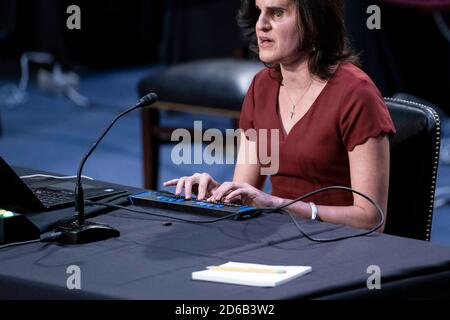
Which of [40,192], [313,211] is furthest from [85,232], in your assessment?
[313,211]

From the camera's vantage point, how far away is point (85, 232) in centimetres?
189

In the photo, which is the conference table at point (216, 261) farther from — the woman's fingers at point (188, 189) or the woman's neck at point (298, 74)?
the woman's neck at point (298, 74)

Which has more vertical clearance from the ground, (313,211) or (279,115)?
(279,115)

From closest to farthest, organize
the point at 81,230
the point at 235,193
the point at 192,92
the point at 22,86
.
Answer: the point at 81,230 → the point at 235,193 → the point at 192,92 → the point at 22,86

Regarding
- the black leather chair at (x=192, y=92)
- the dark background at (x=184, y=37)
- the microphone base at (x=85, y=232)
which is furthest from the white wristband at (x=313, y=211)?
the dark background at (x=184, y=37)

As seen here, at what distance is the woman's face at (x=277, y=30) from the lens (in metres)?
2.34

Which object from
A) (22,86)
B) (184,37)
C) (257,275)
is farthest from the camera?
(22,86)

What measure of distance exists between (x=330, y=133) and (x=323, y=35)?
253 mm

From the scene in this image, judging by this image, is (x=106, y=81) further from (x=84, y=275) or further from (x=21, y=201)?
(x=84, y=275)

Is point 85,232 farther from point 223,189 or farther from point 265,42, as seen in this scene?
point 265,42

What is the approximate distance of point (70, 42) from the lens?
770 centimetres

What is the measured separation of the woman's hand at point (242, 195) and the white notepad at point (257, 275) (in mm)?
399

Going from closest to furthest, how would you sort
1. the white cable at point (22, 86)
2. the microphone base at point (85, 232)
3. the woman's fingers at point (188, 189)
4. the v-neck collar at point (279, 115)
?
the microphone base at point (85, 232), the woman's fingers at point (188, 189), the v-neck collar at point (279, 115), the white cable at point (22, 86)

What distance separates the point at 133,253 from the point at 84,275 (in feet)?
0.51
